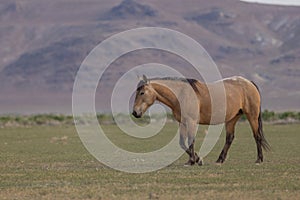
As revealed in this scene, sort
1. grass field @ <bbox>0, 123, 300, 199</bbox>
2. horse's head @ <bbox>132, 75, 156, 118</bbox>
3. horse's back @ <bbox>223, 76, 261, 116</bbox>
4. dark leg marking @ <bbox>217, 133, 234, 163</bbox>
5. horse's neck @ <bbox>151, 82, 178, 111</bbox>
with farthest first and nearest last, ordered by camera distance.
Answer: dark leg marking @ <bbox>217, 133, 234, 163</bbox> < horse's back @ <bbox>223, 76, 261, 116</bbox> < horse's neck @ <bbox>151, 82, 178, 111</bbox> < horse's head @ <bbox>132, 75, 156, 118</bbox> < grass field @ <bbox>0, 123, 300, 199</bbox>

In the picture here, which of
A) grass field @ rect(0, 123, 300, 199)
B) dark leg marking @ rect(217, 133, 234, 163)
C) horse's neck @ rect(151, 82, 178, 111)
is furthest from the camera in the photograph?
dark leg marking @ rect(217, 133, 234, 163)

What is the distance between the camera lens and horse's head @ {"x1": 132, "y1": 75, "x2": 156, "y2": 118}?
22578 millimetres

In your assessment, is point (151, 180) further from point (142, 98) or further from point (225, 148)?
point (225, 148)

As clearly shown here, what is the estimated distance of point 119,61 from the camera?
177 metres

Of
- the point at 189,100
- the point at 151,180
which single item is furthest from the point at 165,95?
the point at 151,180

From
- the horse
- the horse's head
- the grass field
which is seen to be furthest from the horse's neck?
the grass field

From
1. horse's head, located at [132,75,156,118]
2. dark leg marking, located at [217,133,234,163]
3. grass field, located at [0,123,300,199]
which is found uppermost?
horse's head, located at [132,75,156,118]

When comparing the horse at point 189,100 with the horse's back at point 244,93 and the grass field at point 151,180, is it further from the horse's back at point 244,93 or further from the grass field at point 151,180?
the grass field at point 151,180

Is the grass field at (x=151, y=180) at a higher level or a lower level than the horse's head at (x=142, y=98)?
lower

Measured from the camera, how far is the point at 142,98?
22.6 m

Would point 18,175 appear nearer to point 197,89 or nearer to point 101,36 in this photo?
point 197,89

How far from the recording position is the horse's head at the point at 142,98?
22578 millimetres

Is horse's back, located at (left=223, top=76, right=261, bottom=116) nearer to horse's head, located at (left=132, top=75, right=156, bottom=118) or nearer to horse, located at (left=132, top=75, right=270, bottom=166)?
horse, located at (left=132, top=75, right=270, bottom=166)

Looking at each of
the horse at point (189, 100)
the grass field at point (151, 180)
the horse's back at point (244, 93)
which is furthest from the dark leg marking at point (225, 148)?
the horse's back at point (244, 93)
